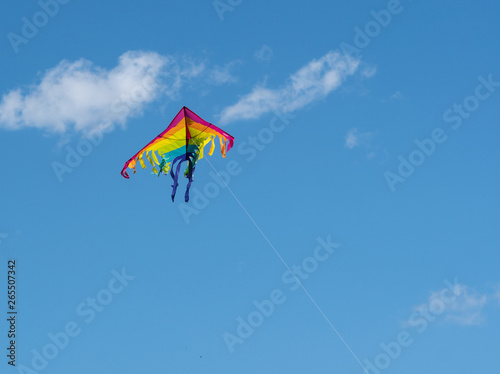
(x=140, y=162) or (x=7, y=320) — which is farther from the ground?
(x=140, y=162)

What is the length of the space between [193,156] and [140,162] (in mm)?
1889

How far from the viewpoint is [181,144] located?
2286 centimetres

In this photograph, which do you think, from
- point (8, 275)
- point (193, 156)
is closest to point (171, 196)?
point (193, 156)

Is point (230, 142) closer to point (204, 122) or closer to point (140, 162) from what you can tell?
point (204, 122)

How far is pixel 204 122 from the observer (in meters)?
22.1

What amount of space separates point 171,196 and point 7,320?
7.40 m

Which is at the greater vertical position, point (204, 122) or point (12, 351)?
point (204, 122)

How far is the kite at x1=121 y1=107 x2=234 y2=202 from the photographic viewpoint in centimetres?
A: 2228

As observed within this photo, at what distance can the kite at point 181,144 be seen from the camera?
22.3 m

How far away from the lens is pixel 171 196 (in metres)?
20.0

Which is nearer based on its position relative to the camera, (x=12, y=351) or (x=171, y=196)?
(x=171, y=196)

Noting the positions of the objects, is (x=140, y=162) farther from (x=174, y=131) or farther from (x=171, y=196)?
(x=171, y=196)

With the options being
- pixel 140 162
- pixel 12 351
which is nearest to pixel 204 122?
pixel 140 162

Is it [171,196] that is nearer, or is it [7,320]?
[171,196]
